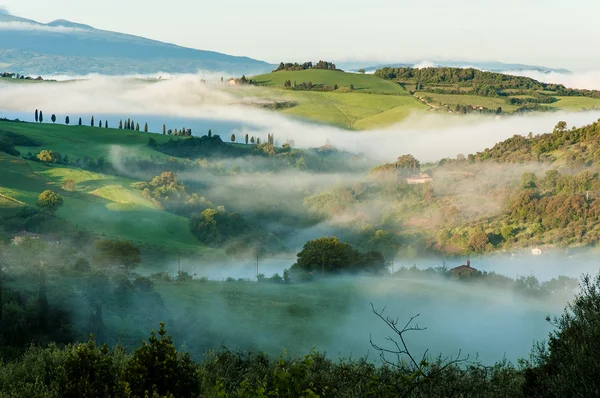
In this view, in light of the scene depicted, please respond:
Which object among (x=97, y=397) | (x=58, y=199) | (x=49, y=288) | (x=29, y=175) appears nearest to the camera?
(x=97, y=397)

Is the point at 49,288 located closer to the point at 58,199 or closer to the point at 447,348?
the point at 447,348

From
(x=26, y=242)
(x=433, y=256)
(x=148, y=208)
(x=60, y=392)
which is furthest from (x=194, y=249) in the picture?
(x=60, y=392)

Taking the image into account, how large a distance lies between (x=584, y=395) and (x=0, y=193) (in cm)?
14545

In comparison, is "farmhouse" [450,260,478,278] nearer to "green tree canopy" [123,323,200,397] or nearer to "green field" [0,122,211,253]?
"green field" [0,122,211,253]

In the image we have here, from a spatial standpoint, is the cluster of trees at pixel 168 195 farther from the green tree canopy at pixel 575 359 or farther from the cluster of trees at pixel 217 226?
the green tree canopy at pixel 575 359

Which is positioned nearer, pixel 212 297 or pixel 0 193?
pixel 212 297

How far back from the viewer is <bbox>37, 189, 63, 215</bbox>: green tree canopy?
140000 millimetres

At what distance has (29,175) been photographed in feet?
545

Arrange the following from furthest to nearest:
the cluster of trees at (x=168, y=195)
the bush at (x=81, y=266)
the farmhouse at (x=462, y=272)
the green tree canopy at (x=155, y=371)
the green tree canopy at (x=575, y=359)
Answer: the cluster of trees at (x=168, y=195)
the farmhouse at (x=462, y=272)
the bush at (x=81, y=266)
the green tree canopy at (x=155, y=371)
the green tree canopy at (x=575, y=359)

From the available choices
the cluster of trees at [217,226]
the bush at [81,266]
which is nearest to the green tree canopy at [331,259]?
the cluster of trees at [217,226]

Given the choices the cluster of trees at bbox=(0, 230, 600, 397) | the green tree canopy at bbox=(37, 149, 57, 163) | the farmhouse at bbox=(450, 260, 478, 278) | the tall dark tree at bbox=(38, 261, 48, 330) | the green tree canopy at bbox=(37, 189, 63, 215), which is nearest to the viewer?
the cluster of trees at bbox=(0, 230, 600, 397)

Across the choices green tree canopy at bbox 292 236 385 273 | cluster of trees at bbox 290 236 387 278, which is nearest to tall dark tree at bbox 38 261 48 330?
cluster of trees at bbox 290 236 387 278

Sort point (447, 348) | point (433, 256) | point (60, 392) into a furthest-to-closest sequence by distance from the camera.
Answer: point (433, 256) → point (447, 348) → point (60, 392)

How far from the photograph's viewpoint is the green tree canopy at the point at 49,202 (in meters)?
140
